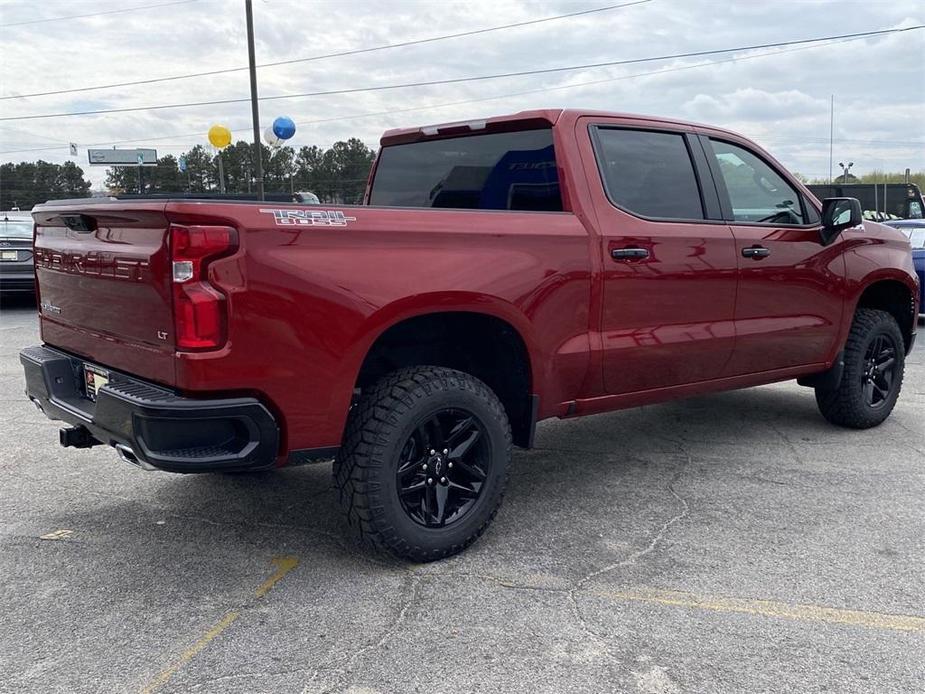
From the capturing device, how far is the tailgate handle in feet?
11.0

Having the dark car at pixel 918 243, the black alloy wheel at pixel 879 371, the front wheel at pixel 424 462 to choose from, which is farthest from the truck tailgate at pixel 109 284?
the dark car at pixel 918 243

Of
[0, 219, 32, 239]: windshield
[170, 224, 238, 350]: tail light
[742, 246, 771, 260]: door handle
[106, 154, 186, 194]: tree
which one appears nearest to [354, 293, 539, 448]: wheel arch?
[170, 224, 238, 350]: tail light

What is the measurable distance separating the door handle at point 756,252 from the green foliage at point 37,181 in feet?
233

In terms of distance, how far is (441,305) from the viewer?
3.37 m

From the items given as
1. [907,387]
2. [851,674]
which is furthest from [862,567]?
[907,387]

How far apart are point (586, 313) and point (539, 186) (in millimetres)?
670

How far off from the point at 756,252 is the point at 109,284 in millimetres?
3248

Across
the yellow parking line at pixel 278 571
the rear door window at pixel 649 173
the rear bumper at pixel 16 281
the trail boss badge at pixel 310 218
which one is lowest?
the yellow parking line at pixel 278 571

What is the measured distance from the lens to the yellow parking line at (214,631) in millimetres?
2619

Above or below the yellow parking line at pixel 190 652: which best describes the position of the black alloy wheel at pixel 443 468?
above

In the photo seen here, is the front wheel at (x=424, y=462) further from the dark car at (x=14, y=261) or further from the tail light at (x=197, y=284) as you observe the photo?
the dark car at (x=14, y=261)

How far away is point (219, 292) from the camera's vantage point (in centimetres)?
284

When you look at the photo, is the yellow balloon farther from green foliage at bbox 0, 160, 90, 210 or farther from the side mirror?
green foliage at bbox 0, 160, 90, 210

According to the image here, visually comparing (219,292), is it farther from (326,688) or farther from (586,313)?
(586,313)
